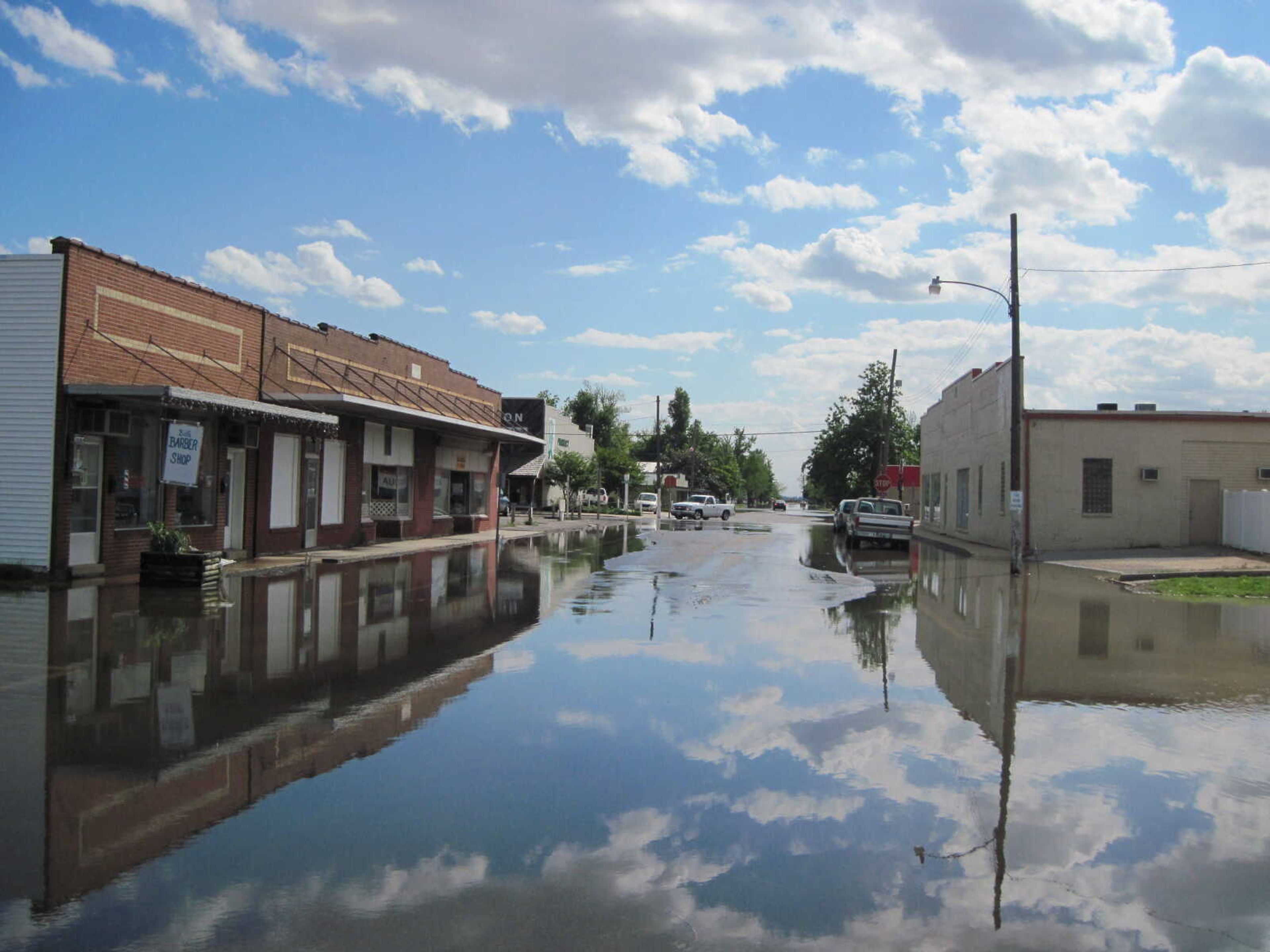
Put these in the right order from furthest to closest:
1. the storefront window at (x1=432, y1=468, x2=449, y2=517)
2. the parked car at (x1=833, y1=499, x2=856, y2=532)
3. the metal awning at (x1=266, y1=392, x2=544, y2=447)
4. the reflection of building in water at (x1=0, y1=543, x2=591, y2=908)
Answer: the parked car at (x1=833, y1=499, x2=856, y2=532) < the storefront window at (x1=432, y1=468, x2=449, y2=517) < the metal awning at (x1=266, y1=392, x2=544, y2=447) < the reflection of building in water at (x1=0, y1=543, x2=591, y2=908)

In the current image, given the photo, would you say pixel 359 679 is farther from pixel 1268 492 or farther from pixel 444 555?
pixel 1268 492

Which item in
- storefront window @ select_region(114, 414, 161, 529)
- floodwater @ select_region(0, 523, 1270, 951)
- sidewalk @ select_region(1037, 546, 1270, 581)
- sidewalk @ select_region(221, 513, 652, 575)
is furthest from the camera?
sidewalk @ select_region(1037, 546, 1270, 581)

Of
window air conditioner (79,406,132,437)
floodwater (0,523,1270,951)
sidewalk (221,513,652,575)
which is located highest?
window air conditioner (79,406,132,437)

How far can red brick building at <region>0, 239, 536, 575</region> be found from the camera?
17.5 meters

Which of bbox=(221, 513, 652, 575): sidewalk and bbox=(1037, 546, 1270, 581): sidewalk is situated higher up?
bbox=(1037, 546, 1270, 581): sidewalk

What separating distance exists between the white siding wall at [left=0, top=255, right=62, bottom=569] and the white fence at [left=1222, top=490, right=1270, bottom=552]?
28.9 metres

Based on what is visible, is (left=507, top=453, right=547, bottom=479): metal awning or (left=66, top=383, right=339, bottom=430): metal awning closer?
(left=66, top=383, right=339, bottom=430): metal awning

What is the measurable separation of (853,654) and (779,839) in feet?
21.5

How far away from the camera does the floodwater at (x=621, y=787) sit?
4602 mm

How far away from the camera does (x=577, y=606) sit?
1606 centimetres

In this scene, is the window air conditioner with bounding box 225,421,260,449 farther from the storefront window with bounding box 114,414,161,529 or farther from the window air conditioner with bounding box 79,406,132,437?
the window air conditioner with bounding box 79,406,132,437

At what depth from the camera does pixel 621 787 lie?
6.47m

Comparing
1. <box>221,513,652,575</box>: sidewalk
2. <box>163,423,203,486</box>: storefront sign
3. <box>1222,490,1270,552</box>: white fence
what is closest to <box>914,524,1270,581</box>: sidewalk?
<box>1222,490,1270,552</box>: white fence

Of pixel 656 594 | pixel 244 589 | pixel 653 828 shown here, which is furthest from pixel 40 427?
pixel 653 828
